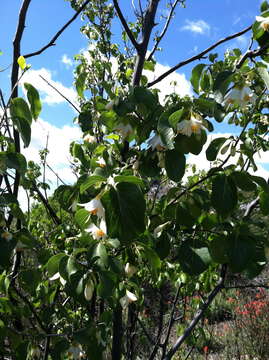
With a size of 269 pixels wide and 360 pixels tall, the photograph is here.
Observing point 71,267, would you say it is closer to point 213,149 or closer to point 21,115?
point 21,115

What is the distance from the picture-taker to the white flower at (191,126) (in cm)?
98

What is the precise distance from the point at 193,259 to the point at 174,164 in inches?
12.2

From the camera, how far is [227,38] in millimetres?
1626

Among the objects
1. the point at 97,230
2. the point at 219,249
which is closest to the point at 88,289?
Result: the point at 97,230

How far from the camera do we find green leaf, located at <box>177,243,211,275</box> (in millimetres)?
1041

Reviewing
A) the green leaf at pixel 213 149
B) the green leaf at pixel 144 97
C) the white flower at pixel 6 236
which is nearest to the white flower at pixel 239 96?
the green leaf at pixel 213 149

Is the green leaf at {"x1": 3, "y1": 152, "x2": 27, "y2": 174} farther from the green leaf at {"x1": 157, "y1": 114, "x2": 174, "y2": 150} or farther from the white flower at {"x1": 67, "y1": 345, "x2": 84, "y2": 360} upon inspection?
the white flower at {"x1": 67, "y1": 345, "x2": 84, "y2": 360}

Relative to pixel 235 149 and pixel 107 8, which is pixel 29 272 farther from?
pixel 107 8

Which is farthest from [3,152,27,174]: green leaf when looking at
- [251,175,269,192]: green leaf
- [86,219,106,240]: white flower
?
[251,175,269,192]: green leaf

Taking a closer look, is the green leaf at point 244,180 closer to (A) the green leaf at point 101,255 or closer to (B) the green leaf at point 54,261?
(A) the green leaf at point 101,255

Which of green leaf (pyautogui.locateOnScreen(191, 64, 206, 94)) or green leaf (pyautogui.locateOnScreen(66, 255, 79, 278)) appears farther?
green leaf (pyautogui.locateOnScreen(191, 64, 206, 94))

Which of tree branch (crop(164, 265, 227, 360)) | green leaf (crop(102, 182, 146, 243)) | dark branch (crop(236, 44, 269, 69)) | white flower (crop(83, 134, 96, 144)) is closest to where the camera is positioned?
green leaf (crop(102, 182, 146, 243))

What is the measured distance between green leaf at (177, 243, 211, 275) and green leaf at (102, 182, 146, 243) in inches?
11.6

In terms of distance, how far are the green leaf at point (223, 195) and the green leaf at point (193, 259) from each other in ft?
0.58
